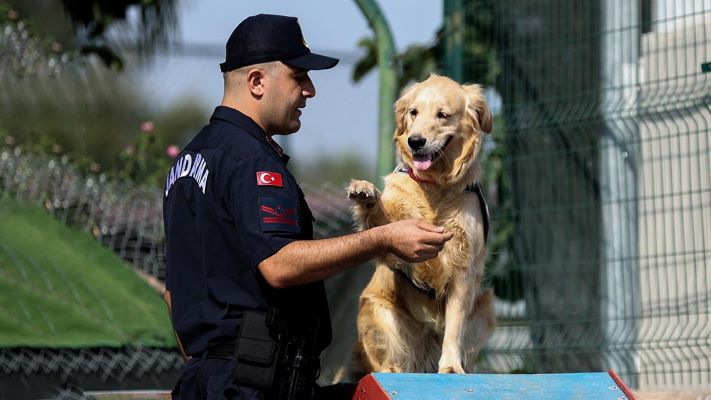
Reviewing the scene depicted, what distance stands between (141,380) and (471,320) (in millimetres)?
1975

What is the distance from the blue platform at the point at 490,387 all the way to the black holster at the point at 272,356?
0.68 feet

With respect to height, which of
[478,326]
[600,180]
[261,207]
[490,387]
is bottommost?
[478,326]

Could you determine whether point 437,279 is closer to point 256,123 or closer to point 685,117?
point 256,123

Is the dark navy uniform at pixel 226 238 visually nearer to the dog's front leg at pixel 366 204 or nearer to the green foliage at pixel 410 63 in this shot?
the dog's front leg at pixel 366 204

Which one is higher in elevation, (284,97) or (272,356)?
(284,97)

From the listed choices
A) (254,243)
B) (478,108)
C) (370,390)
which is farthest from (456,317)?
(254,243)

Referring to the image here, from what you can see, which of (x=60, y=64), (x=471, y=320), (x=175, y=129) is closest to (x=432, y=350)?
(x=471, y=320)

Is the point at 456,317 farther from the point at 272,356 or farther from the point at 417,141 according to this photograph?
the point at 272,356

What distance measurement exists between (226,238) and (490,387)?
0.98m

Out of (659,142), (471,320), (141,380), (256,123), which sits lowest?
(141,380)

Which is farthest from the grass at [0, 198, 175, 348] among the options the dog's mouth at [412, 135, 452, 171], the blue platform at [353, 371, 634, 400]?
the blue platform at [353, 371, 634, 400]

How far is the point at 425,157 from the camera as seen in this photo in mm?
4781

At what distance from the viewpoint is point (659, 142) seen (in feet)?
21.4

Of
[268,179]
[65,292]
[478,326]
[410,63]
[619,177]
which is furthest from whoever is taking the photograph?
[410,63]
